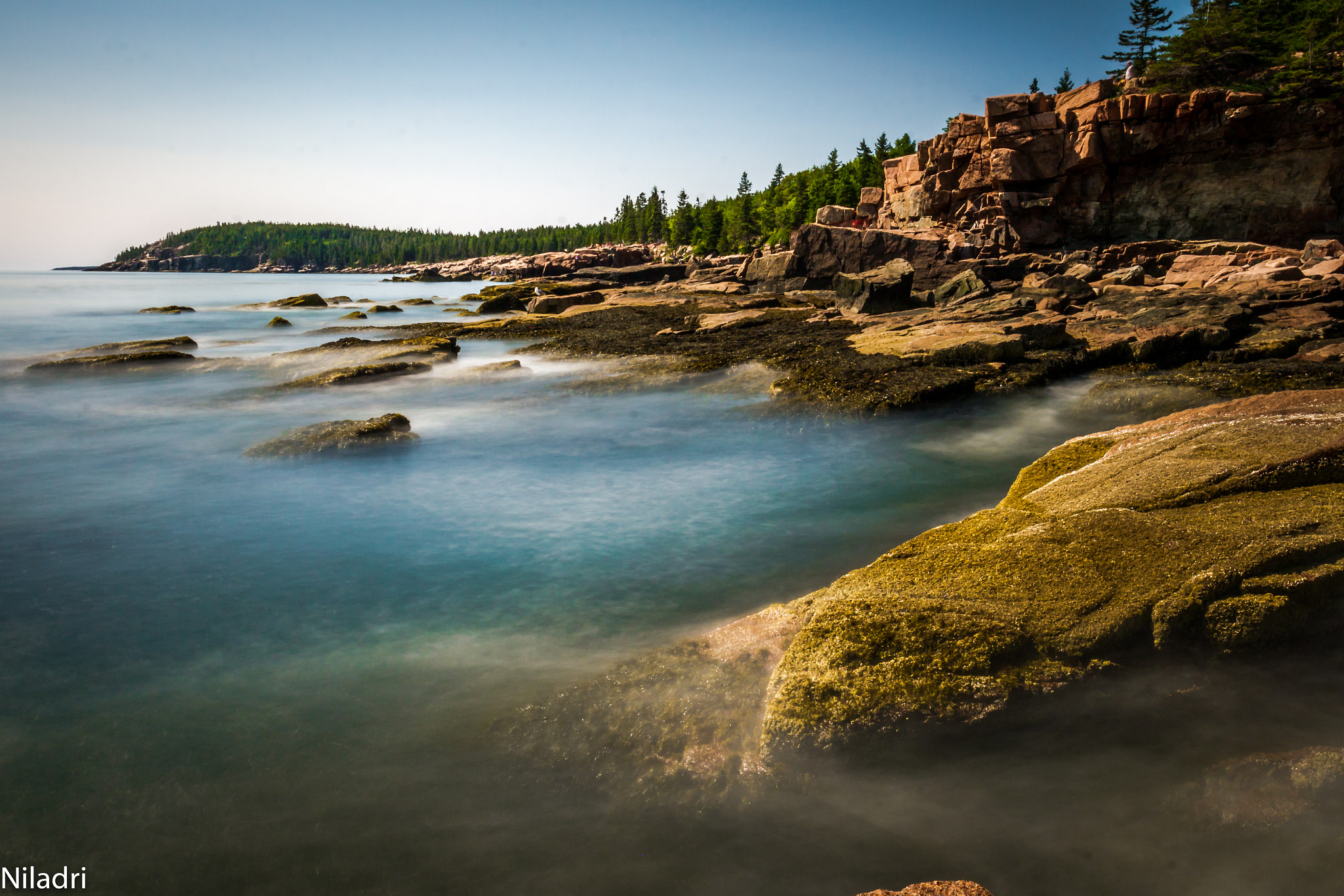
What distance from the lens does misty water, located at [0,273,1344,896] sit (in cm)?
325

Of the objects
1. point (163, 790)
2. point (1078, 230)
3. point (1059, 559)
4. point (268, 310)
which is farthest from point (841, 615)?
point (268, 310)

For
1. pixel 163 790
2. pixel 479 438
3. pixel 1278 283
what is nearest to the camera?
pixel 163 790

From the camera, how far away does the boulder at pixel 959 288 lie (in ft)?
81.8

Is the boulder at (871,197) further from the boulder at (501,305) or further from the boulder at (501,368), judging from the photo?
the boulder at (501,368)

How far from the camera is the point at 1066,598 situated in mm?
4102

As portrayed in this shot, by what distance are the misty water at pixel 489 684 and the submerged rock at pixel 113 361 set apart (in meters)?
9.50

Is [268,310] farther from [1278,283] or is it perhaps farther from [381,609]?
[1278,283]

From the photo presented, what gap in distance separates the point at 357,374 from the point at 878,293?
17.6 m

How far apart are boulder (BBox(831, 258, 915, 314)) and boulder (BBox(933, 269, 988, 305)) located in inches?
43.2

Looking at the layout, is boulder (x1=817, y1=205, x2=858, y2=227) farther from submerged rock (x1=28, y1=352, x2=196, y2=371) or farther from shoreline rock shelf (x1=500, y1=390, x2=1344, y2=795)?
shoreline rock shelf (x1=500, y1=390, x2=1344, y2=795)

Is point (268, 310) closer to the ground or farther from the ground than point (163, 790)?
farther from the ground

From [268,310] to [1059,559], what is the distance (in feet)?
168

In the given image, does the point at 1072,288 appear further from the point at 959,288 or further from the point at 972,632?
the point at 972,632

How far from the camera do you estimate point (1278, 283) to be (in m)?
18.8
